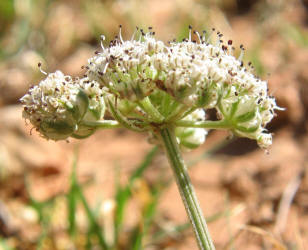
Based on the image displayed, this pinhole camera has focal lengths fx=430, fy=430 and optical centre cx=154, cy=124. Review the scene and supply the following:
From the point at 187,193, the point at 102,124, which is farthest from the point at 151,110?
the point at 187,193

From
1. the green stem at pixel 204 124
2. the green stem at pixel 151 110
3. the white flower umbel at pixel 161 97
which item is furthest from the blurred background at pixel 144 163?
the green stem at pixel 151 110

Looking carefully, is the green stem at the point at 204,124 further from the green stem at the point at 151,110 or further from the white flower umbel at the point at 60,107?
the white flower umbel at the point at 60,107

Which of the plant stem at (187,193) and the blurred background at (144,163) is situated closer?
the plant stem at (187,193)

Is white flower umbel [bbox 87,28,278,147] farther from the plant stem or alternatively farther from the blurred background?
the blurred background

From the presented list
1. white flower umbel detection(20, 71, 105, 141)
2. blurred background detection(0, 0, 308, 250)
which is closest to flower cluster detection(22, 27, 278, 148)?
white flower umbel detection(20, 71, 105, 141)

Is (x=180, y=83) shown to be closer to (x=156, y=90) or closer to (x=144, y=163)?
(x=156, y=90)
